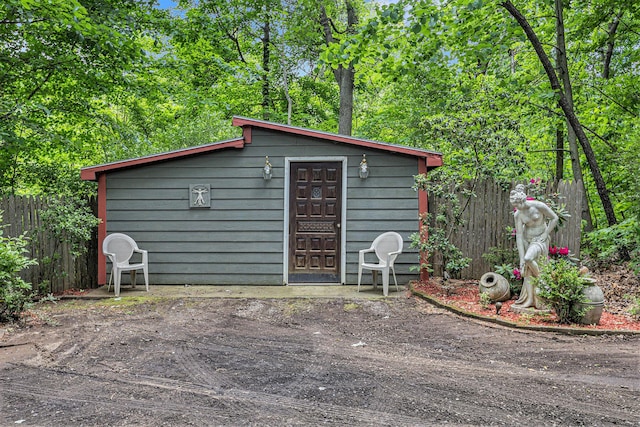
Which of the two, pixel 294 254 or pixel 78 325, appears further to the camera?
pixel 294 254

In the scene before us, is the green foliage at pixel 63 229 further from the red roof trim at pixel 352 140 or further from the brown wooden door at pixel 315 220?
the brown wooden door at pixel 315 220

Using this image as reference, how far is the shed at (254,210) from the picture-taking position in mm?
6379

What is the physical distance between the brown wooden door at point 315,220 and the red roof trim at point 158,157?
1020 millimetres

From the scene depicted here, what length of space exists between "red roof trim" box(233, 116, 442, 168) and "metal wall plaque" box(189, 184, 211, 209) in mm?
1090

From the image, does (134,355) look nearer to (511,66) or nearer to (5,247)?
(5,247)

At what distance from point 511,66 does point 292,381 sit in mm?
11498

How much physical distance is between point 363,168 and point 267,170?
1.43 meters

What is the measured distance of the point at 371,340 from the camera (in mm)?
3938

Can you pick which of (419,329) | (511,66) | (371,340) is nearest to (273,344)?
(371,340)

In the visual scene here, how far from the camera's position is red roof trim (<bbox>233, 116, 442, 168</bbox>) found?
241 inches

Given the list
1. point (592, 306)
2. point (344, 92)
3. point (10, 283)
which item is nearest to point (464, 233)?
point (592, 306)

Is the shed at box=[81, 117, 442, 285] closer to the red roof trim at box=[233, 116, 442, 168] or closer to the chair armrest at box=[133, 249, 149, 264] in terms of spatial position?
the red roof trim at box=[233, 116, 442, 168]

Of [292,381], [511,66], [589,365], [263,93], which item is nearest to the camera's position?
[292,381]

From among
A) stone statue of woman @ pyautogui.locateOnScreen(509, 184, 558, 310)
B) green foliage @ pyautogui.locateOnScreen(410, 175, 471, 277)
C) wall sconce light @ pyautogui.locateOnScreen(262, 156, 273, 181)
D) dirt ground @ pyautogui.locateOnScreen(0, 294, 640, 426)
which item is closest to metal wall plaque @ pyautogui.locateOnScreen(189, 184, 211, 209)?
wall sconce light @ pyautogui.locateOnScreen(262, 156, 273, 181)
